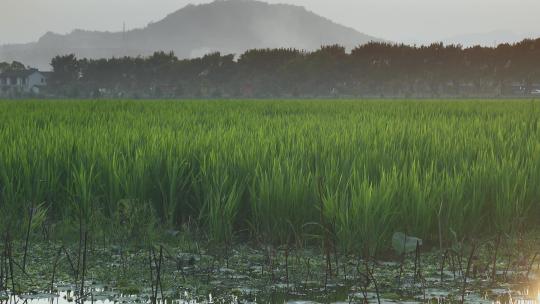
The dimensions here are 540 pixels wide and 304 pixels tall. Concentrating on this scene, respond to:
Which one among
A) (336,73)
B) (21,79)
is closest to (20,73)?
(21,79)

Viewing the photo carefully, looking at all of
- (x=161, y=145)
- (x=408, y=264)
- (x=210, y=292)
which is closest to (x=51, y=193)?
(x=161, y=145)

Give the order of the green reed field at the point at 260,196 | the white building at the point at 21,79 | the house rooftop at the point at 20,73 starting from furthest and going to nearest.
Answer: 1. the house rooftop at the point at 20,73
2. the white building at the point at 21,79
3. the green reed field at the point at 260,196

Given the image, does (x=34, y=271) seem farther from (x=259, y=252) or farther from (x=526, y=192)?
(x=526, y=192)

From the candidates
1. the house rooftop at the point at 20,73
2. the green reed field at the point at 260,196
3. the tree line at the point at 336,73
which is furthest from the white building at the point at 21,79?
the green reed field at the point at 260,196

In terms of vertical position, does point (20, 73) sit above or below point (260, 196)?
above

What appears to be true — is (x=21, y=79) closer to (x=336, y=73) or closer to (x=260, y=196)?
(x=336, y=73)

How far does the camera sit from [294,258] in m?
3.56

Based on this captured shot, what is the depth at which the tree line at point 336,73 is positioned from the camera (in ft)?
229

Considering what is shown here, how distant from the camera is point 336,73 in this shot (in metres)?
74.4

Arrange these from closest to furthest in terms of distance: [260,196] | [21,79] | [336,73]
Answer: [260,196] → [336,73] → [21,79]

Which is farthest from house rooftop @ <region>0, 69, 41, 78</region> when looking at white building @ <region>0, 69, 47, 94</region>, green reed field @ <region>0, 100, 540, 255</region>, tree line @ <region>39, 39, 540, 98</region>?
green reed field @ <region>0, 100, 540, 255</region>

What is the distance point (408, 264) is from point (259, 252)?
33.2 inches

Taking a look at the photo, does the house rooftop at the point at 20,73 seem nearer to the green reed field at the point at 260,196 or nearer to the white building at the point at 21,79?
the white building at the point at 21,79

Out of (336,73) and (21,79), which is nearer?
(336,73)
